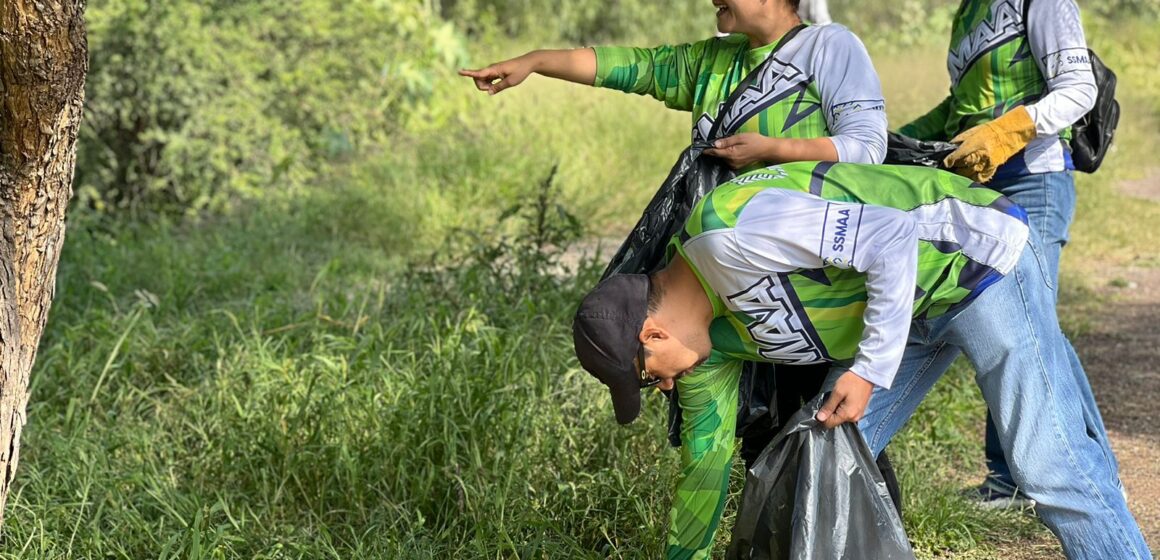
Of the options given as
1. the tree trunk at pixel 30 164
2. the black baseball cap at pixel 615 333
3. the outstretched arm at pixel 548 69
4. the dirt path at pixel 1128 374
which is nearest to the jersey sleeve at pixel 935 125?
the outstretched arm at pixel 548 69

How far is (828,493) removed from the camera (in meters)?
2.42

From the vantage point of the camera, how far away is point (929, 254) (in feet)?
7.79

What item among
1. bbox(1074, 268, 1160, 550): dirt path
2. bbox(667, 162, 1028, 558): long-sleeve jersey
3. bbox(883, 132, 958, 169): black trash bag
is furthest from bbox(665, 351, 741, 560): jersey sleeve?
bbox(1074, 268, 1160, 550): dirt path

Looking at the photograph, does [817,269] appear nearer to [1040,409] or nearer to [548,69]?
[1040,409]

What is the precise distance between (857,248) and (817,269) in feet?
0.33

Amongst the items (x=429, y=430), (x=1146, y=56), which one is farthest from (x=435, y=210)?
(x=1146, y=56)

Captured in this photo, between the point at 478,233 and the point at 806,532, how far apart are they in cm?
433

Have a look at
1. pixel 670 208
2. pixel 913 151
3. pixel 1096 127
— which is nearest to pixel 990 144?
pixel 913 151

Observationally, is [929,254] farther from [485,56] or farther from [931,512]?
[485,56]

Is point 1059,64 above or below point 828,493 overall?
above

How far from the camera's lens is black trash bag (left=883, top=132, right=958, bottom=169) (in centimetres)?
276

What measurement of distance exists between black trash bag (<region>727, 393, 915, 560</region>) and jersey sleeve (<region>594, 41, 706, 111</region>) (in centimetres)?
78

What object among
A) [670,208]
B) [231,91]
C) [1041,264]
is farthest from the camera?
[231,91]

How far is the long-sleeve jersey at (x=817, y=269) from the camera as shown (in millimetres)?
2199
